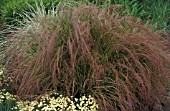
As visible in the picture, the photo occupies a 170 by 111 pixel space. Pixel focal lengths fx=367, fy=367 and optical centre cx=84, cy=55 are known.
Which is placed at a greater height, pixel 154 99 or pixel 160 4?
pixel 160 4

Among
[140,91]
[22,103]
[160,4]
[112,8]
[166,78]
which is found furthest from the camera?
[160,4]

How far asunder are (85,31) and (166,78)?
4.01 ft

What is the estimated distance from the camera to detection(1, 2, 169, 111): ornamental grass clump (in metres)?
4.09

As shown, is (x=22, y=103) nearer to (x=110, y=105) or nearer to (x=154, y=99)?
(x=110, y=105)

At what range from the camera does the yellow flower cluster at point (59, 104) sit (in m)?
3.81

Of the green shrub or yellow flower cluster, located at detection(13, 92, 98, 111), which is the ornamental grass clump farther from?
the green shrub

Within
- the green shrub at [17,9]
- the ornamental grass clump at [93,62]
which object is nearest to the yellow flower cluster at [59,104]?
the ornamental grass clump at [93,62]

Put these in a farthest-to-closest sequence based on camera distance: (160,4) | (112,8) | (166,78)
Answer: (160,4)
(112,8)
(166,78)

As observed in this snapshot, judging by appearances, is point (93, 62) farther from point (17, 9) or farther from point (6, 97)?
point (17, 9)

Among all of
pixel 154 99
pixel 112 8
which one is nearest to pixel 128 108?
pixel 154 99

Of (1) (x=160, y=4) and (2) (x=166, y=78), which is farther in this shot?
(1) (x=160, y=4)

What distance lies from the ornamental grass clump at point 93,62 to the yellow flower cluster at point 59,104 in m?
0.12

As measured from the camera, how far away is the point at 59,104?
3.85 m

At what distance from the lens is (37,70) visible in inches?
164
